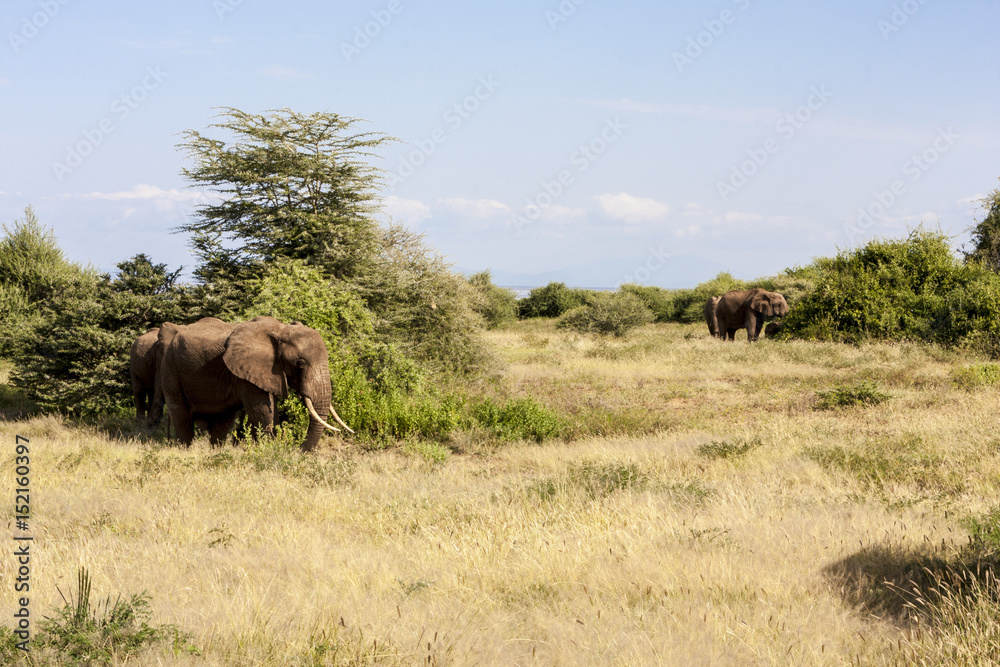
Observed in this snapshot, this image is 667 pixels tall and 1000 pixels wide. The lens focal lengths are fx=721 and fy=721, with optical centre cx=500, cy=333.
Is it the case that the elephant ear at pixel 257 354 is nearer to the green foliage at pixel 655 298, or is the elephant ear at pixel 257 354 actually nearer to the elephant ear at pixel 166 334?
the elephant ear at pixel 166 334

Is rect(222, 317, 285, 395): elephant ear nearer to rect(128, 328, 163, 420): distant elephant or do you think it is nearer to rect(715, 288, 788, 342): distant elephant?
rect(128, 328, 163, 420): distant elephant

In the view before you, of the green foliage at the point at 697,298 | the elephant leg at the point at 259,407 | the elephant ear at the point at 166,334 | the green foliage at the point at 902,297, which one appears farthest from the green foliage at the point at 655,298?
the elephant leg at the point at 259,407

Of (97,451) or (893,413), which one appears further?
(893,413)

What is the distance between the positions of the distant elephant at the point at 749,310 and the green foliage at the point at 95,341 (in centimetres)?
A: 2255

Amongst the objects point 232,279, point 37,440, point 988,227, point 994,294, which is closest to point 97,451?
point 37,440

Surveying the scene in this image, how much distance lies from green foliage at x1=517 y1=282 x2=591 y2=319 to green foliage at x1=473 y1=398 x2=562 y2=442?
39.6m

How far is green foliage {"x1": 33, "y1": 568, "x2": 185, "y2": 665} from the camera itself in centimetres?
389

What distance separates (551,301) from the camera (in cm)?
5381

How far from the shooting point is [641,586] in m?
5.06

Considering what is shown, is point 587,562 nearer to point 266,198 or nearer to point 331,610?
point 331,610

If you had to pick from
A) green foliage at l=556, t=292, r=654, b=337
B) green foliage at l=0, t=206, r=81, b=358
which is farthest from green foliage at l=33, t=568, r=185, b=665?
green foliage at l=556, t=292, r=654, b=337

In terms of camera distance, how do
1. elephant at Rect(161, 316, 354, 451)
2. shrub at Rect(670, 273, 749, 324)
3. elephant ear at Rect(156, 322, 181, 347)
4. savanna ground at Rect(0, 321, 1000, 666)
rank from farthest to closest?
shrub at Rect(670, 273, 749, 324) → elephant ear at Rect(156, 322, 181, 347) → elephant at Rect(161, 316, 354, 451) → savanna ground at Rect(0, 321, 1000, 666)

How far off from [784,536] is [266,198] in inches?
528

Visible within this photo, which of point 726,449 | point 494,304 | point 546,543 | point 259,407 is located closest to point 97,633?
point 546,543
